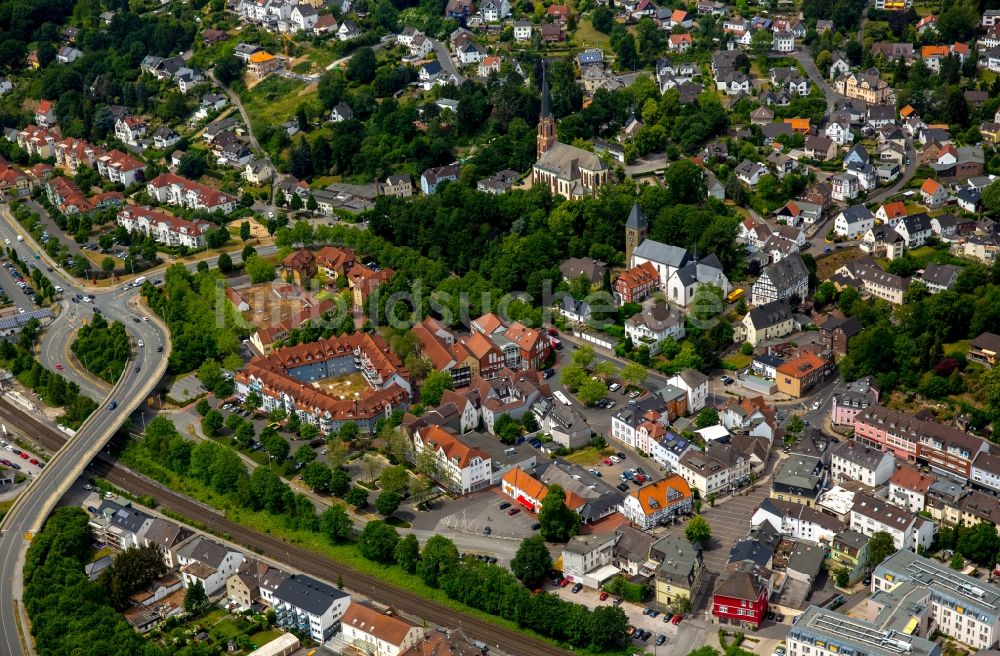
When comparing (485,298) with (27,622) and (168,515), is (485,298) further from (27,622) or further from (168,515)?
(27,622)

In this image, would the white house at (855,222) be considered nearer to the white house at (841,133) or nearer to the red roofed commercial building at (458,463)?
the white house at (841,133)

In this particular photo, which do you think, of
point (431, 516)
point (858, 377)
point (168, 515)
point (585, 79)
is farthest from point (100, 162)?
point (858, 377)

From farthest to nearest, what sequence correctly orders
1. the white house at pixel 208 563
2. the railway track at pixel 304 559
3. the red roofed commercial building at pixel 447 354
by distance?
the red roofed commercial building at pixel 447 354
the white house at pixel 208 563
the railway track at pixel 304 559

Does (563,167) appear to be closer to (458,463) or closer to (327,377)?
(327,377)

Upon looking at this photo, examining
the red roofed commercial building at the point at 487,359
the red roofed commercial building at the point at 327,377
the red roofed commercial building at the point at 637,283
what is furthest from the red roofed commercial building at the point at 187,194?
the red roofed commercial building at the point at 637,283

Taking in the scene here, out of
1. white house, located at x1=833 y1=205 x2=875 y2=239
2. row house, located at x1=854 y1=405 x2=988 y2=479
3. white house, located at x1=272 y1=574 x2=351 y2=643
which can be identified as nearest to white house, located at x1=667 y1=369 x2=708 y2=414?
row house, located at x1=854 y1=405 x2=988 y2=479
